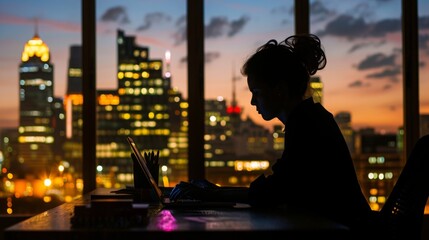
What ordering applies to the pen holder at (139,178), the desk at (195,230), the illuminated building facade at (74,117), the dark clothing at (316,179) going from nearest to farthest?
the desk at (195,230)
the dark clothing at (316,179)
the pen holder at (139,178)
the illuminated building facade at (74,117)

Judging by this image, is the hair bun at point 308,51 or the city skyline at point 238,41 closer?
the hair bun at point 308,51

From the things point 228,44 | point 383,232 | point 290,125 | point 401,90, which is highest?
point 228,44

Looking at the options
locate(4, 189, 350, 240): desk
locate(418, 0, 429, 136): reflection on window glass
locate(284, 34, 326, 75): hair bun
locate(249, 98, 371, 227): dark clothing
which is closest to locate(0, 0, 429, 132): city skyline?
locate(418, 0, 429, 136): reflection on window glass

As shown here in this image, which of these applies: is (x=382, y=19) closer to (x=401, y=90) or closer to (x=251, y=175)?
(x=401, y=90)

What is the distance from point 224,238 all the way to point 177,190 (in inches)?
30.9

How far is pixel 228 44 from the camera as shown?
17.4 feet

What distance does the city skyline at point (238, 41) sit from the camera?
508 centimetres

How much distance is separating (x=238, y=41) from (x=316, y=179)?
334 cm

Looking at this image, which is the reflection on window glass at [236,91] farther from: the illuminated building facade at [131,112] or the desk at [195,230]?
the desk at [195,230]

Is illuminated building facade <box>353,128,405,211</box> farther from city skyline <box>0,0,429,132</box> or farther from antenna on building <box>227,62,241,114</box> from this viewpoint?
antenna on building <box>227,62,241,114</box>

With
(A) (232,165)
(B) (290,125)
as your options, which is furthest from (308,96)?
(A) (232,165)

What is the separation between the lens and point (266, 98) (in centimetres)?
235

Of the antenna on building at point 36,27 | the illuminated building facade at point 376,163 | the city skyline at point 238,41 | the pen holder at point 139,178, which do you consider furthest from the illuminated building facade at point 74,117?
the pen holder at point 139,178

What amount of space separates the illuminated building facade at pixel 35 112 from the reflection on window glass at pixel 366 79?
2.02m
